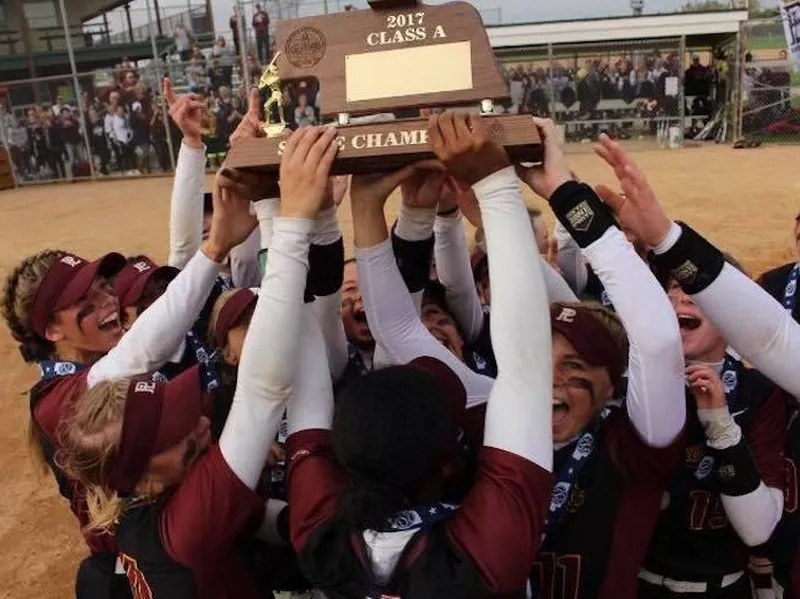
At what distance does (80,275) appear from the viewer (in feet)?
11.1

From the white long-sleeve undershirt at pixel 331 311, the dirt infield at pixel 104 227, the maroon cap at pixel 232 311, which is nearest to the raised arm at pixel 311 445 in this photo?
the white long-sleeve undershirt at pixel 331 311

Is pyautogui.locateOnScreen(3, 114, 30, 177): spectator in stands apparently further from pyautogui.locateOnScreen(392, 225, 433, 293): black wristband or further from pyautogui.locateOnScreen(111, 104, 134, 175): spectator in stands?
pyautogui.locateOnScreen(392, 225, 433, 293): black wristband

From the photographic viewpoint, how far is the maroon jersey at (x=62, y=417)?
257cm

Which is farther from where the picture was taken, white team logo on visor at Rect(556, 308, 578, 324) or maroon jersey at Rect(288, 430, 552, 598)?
white team logo on visor at Rect(556, 308, 578, 324)

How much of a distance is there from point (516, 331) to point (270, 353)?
1.98 feet

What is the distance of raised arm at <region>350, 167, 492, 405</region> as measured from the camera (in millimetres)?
2266

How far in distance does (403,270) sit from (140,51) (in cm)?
3252

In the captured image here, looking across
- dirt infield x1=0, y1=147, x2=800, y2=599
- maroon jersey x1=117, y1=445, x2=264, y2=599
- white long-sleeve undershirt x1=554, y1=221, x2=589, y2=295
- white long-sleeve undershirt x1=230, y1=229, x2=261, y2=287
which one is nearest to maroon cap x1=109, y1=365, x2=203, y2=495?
maroon jersey x1=117, y1=445, x2=264, y2=599

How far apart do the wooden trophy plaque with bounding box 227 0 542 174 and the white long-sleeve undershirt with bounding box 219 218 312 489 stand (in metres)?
0.29

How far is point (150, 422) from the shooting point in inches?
83.8

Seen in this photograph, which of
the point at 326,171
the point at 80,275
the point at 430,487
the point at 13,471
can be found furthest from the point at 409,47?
the point at 13,471

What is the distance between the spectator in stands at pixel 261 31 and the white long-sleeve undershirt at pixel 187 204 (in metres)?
20.4

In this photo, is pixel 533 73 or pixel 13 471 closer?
pixel 13 471

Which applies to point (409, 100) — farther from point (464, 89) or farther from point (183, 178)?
point (183, 178)
